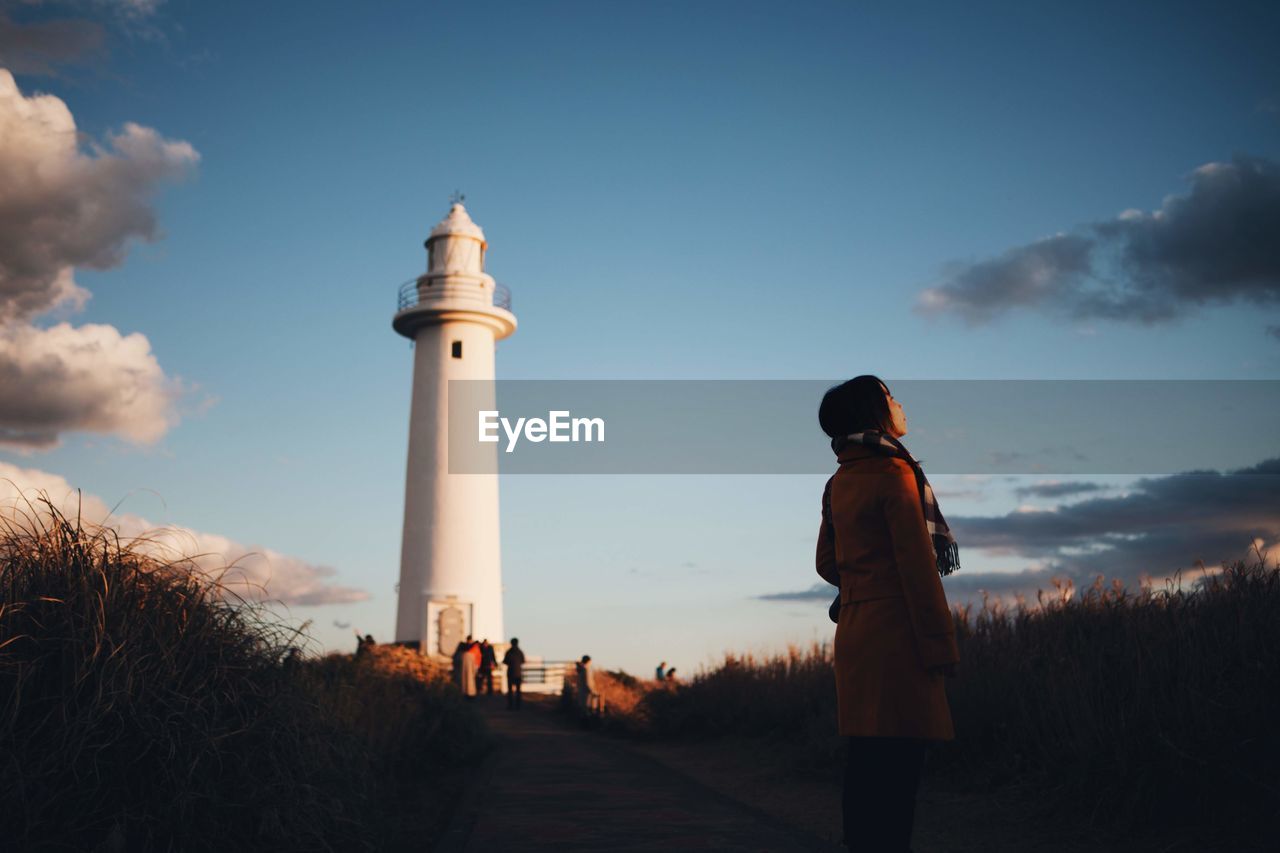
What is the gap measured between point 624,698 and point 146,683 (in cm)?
1333

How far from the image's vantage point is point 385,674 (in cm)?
1345

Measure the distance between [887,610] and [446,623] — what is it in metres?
27.7

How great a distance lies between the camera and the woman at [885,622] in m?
4.00

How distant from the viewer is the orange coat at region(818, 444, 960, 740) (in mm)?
4004

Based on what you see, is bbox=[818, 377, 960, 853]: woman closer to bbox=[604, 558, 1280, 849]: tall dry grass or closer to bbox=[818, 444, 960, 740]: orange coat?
bbox=[818, 444, 960, 740]: orange coat

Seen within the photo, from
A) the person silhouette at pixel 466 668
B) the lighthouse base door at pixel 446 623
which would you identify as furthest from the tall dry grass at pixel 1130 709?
the lighthouse base door at pixel 446 623

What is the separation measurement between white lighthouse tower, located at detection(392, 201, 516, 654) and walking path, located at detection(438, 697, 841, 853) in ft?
63.2

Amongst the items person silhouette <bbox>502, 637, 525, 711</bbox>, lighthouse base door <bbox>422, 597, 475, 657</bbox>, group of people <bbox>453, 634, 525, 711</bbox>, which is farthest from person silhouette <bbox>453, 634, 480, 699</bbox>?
lighthouse base door <bbox>422, 597, 475, 657</bbox>

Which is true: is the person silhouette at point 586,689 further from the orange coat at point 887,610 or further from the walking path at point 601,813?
the orange coat at point 887,610

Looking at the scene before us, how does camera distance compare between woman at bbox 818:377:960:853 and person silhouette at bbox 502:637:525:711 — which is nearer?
woman at bbox 818:377:960:853

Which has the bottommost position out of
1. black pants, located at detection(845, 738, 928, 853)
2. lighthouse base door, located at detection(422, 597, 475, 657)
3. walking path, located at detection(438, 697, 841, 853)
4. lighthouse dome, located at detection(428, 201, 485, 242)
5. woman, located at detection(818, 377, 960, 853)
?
walking path, located at detection(438, 697, 841, 853)

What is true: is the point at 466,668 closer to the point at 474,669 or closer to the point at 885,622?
the point at 474,669

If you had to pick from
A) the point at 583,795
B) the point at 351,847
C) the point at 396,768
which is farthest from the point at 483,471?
the point at 351,847

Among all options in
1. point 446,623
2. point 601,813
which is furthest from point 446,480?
point 601,813
